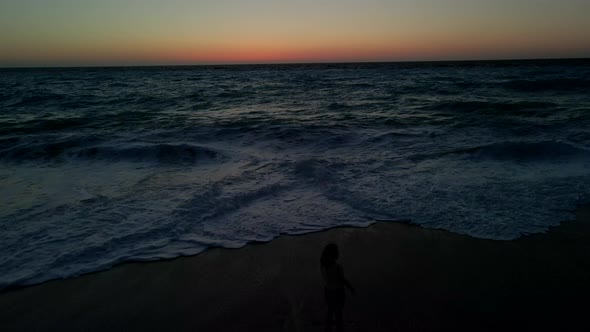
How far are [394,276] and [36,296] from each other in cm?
450

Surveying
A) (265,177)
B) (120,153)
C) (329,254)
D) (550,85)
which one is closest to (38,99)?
(120,153)

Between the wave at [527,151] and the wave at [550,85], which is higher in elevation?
the wave at [550,85]

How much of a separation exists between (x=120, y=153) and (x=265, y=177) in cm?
585

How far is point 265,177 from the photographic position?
935 centimetres

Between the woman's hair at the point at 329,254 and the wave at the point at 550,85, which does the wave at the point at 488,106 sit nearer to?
the wave at the point at 550,85

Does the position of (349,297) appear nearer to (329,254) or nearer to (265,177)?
(329,254)

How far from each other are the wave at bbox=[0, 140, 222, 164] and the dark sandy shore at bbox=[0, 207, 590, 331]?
6.64 metres

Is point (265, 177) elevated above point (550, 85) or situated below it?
below

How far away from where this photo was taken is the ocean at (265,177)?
20.3 ft

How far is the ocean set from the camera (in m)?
6.18

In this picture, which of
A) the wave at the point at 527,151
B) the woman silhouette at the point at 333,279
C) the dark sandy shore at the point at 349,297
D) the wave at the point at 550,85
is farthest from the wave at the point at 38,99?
the wave at the point at 550,85

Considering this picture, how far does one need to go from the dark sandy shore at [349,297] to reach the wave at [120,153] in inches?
261

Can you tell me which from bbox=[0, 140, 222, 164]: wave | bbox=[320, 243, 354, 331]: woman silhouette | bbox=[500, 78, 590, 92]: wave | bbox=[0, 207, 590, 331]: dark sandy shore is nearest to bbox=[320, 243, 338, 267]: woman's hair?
bbox=[320, 243, 354, 331]: woman silhouette

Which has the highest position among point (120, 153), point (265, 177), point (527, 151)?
point (527, 151)
